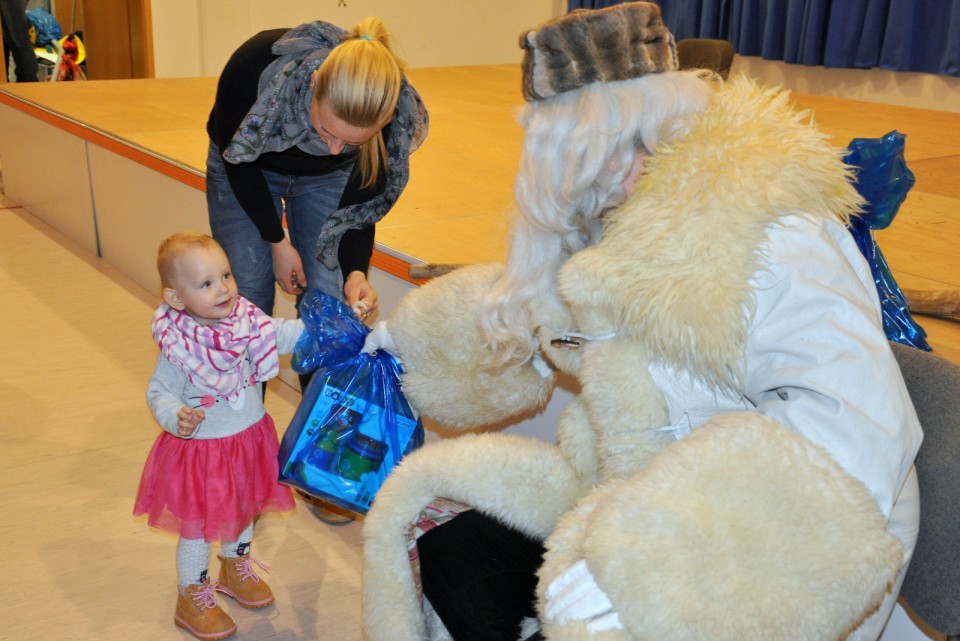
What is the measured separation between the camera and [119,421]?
2672 millimetres

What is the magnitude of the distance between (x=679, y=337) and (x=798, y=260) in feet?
0.51

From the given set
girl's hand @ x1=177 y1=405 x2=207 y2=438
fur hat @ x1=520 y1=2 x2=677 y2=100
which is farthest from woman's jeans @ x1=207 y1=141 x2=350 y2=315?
fur hat @ x1=520 y1=2 x2=677 y2=100

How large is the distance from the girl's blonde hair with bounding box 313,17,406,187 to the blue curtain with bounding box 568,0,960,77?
4325 mm

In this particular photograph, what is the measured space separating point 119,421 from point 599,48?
6.60ft

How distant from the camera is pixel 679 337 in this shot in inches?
42.1

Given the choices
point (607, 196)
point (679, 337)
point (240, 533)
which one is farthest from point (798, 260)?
point (240, 533)

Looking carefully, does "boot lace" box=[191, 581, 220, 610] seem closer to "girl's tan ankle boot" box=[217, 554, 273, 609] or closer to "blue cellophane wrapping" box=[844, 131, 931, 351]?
"girl's tan ankle boot" box=[217, 554, 273, 609]

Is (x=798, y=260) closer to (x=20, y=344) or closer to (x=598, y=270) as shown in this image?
(x=598, y=270)

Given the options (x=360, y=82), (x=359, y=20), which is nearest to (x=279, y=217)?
(x=360, y=82)

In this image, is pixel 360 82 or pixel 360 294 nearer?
pixel 360 82

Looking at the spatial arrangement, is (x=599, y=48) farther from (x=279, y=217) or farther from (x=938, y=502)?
(x=279, y=217)

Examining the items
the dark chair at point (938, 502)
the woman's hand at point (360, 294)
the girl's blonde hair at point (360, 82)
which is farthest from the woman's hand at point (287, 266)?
the dark chair at point (938, 502)

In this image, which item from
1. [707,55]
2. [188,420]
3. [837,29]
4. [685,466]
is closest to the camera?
[685,466]

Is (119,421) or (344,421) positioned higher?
(344,421)
